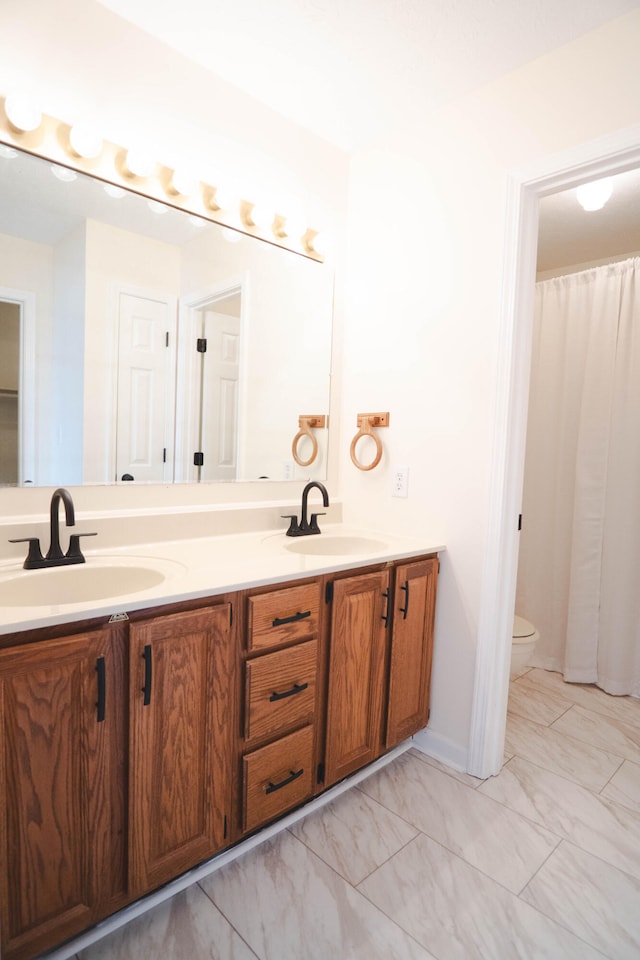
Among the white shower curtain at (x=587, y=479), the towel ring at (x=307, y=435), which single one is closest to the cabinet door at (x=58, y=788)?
the towel ring at (x=307, y=435)

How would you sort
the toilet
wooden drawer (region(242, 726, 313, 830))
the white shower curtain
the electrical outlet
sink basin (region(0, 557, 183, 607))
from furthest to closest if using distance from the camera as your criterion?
the white shower curtain
the toilet
the electrical outlet
wooden drawer (region(242, 726, 313, 830))
sink basin (region(0, 557, 183, 607))

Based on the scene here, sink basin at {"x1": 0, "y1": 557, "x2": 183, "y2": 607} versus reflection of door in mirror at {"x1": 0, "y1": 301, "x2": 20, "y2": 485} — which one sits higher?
reflection of door in mirror at {"x1": 0, "y1": 301, "x2": 20, "y2": 485}

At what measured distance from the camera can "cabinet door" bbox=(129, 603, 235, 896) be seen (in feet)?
3.64

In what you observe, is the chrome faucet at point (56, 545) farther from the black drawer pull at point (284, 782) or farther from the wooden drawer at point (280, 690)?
the black drawer pull at point (284, 782)

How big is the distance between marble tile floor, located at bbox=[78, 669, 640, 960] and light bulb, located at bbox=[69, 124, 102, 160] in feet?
6.66

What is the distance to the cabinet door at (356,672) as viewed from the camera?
1.54 meters

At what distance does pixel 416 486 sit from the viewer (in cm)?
198

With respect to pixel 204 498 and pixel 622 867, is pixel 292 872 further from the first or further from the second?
pixel 204 498

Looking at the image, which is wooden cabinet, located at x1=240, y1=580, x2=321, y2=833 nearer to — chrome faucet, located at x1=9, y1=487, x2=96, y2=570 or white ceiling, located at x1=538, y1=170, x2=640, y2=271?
chrome faucet, located at x1=9, y1=487, x2=96, y2=570

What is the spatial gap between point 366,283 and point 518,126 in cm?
74

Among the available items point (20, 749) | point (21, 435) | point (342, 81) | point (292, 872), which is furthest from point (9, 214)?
point (292, 872)

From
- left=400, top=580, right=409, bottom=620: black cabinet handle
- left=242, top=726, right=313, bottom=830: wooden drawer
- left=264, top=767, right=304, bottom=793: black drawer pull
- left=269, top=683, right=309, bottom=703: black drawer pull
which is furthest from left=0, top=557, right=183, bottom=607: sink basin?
left=400, top=580, right=409, bottom=620: black cabinet handle

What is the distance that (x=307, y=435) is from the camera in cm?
214

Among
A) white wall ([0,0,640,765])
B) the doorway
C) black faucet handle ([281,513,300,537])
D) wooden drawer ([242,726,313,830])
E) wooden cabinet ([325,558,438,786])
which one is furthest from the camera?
black faucet handle ([281,513,300,537])
